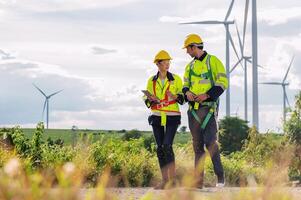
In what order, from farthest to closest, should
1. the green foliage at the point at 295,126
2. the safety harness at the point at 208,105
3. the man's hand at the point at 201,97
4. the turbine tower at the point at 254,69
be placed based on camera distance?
the turbine tower at the point at 254,69 < the green foliage at the point at 295,126 < the safety harness at the point at 208,105 < the man's hand at the point at 201,97

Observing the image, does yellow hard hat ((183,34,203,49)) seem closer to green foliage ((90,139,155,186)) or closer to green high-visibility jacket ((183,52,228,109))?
green high-visibility jacket ((183,52,228,109))

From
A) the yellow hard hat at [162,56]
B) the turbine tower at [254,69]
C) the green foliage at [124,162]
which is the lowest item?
the green foliage at [124,162]

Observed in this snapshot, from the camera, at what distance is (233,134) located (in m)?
55.6

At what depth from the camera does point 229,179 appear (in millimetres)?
16969

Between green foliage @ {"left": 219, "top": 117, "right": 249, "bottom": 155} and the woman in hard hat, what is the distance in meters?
41.8

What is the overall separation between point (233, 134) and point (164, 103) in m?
45.0

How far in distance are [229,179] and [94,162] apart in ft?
13.3

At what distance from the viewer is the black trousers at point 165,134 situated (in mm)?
11008

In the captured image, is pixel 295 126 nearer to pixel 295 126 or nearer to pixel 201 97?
pixel 295 126

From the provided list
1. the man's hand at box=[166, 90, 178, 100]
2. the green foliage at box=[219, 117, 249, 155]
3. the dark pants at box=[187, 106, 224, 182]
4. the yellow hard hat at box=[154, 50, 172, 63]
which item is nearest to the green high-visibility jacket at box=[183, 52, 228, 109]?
→ the dark pants at box=[187, 106, 224, 182]

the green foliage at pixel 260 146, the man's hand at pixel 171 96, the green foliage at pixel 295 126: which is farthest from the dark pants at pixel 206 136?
the green foliage at pixel 295 126

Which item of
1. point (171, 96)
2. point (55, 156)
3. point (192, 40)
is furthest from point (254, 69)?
point (192, 40)

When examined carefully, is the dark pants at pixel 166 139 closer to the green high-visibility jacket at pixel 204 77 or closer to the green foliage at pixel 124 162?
the green high-visibility jacket at pixel 204 77

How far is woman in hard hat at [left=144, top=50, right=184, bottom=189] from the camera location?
1100 centimetres
